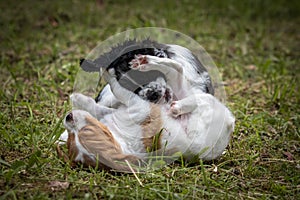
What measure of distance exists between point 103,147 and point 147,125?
237 mm

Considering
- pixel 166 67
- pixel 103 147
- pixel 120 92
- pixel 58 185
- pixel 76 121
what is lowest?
pixel 58 185

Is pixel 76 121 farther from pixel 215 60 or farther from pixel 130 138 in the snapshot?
pixel 215 60

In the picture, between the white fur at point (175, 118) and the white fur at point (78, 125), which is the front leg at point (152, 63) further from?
the white fur at point (78, 125)

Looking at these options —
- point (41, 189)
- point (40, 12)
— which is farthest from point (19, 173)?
point (40, 12)

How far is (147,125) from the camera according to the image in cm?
231

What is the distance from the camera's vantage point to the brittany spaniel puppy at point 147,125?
227cm

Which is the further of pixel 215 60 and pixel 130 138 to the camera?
pixel 215 60

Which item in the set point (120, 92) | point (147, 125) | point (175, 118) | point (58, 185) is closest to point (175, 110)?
point (175, 118)

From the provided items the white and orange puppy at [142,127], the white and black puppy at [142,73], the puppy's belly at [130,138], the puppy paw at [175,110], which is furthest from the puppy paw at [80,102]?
the puppy paw at [175,110]

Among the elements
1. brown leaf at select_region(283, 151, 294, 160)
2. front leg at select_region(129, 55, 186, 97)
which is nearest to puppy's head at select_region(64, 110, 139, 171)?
front leg at select_region(129, 55, 186, 97)

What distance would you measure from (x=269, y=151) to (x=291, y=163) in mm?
160

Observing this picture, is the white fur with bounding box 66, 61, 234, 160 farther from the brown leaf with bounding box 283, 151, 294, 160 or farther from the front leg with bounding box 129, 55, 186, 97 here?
the brown leaf with bounding box 283, 151, 294, 160

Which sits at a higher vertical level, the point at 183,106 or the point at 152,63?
the point at 152,63

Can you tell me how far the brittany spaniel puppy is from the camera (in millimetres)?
2270
